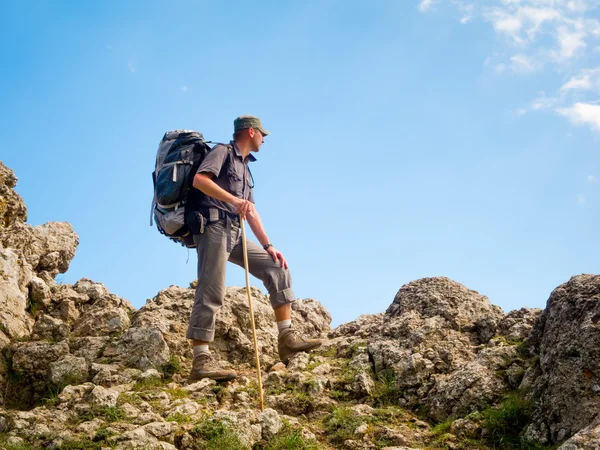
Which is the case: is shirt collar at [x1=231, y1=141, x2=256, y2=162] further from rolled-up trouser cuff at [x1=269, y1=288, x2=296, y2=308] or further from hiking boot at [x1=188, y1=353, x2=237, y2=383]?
hiking boot at [x1=188, y1=353, x2=237, y2=383]

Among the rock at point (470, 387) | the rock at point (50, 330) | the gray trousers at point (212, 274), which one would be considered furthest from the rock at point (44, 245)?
the rock at point (470, 387)

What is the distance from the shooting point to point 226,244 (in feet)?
33.6

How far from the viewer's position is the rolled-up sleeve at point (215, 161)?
9961mm

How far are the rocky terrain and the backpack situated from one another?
193 cm

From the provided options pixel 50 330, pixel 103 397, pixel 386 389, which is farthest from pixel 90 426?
pixel 386 389

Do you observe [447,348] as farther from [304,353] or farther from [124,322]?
[124,322]

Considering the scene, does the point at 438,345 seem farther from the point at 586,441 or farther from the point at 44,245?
the point at 44,245

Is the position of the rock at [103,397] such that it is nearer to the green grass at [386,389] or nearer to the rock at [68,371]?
the rock at [68,371]

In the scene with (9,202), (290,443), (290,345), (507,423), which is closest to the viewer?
(290,443)

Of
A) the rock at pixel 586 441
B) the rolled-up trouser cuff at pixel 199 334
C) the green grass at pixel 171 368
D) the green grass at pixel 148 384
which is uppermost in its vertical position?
the rolled-up trouser cuff at pixel 199 334

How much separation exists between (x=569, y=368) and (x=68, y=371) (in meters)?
A: 7.55

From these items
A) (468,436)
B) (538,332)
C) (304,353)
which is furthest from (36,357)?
(538,332)

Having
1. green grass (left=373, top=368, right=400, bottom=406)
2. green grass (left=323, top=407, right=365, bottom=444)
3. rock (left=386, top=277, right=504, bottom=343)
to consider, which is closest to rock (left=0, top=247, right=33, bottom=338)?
green grass (left=323, top=407, right=365, bottom=444)

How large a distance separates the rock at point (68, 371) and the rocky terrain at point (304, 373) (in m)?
0.02
